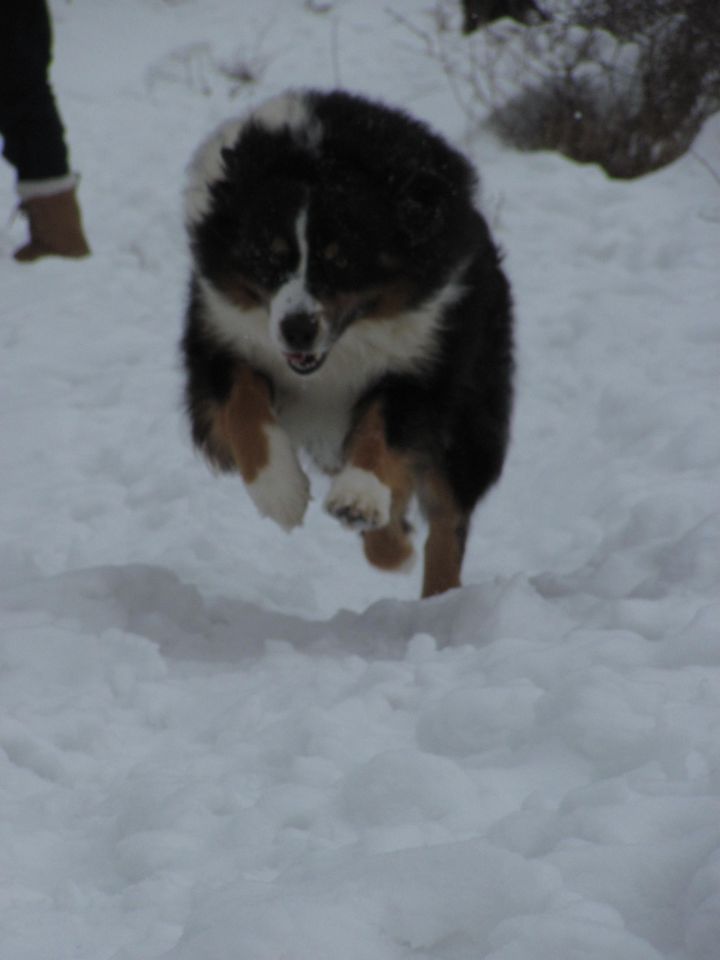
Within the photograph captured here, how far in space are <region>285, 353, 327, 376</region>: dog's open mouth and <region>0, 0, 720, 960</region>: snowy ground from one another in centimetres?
68

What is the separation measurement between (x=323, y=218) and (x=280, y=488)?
75 cm

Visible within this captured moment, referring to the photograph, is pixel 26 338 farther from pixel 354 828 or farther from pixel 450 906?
pixel 450 906

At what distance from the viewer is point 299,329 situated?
3586 mm

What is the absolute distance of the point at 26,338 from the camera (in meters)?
6.15

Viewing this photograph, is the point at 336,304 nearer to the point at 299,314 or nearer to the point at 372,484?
the point at 299,314

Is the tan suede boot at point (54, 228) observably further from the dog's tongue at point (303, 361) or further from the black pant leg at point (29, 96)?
the dog's tongue at point (303, 361)

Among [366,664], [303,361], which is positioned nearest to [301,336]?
[303,361]

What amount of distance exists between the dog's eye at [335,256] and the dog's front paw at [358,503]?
595 millimetres

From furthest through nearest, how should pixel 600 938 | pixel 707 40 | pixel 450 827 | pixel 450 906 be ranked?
pixel 707 40
pixel 450 827
pixel 450 906
pixel 600 938

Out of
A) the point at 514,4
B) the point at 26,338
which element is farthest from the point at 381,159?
the point at 514,4

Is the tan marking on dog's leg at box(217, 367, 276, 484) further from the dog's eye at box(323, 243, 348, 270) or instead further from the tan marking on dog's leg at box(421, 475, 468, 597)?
the tan marking on dog's leg at box(421, 475, 468, 597)

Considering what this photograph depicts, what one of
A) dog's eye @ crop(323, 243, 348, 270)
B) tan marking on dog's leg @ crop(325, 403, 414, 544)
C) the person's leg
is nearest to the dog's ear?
dog's eye @ crop(323, 243, 348, 270)

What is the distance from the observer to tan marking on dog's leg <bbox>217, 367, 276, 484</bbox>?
12.4 feet

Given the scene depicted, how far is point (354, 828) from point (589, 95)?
734 cm
